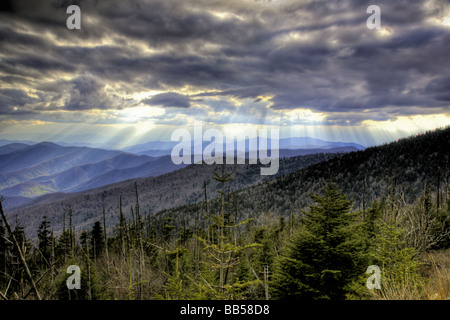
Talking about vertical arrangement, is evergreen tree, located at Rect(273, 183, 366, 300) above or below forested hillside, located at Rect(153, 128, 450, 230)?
below

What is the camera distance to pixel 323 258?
26.8 ft

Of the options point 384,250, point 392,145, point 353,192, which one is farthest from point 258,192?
point 384,250

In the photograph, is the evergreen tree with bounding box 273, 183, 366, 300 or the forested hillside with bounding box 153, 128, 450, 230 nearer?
→ the evergreen tree with bounding box 273, 183, 366, 300

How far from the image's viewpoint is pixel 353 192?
7225 centimetres

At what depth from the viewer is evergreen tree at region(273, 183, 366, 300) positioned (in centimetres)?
790

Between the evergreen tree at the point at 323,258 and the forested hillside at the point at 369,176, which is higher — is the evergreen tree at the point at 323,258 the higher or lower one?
the lower one

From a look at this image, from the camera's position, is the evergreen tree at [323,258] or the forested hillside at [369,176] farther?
the forested hillside at [369,176]

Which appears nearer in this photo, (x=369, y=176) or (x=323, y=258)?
(x=323, y=258)

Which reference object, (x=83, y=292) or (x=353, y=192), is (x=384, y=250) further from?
(x=353, y=192)

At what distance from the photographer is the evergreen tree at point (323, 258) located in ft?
25.9

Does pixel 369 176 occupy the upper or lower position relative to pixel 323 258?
upper
